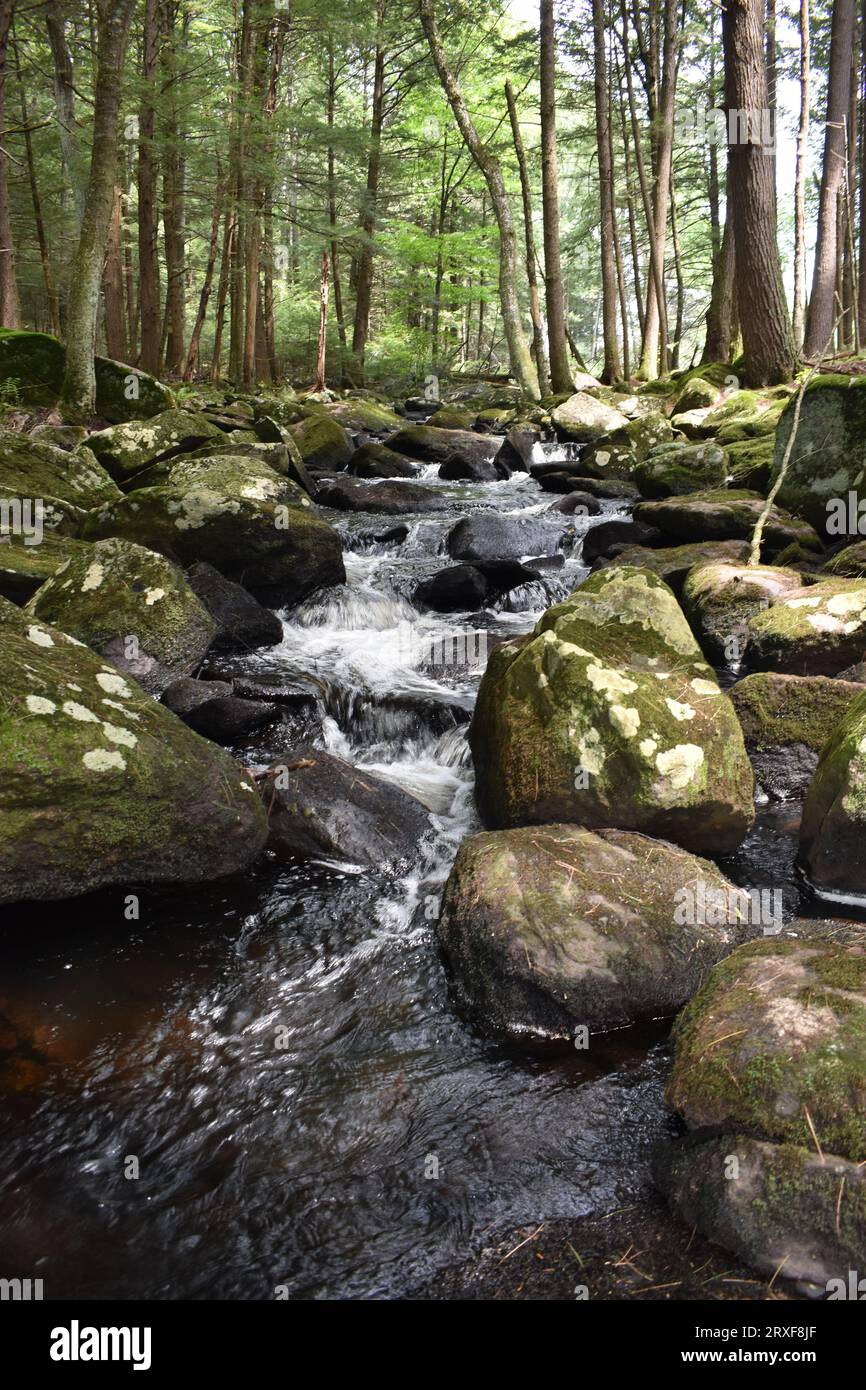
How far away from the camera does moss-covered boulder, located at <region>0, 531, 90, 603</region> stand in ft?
24.0

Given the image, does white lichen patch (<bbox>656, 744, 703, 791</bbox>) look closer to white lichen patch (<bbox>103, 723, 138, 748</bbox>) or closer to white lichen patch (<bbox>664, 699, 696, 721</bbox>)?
white lichen patch (<bbox>664, 699, 696, 721</bbox>)

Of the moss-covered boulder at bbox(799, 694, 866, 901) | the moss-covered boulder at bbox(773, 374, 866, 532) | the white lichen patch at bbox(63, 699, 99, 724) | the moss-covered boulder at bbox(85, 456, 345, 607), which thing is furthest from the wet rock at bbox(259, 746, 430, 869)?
the moss-covered boulder at bbox(773, 374, 866, 532)

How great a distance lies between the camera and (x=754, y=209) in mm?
13141

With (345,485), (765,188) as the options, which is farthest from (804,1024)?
(765,188)

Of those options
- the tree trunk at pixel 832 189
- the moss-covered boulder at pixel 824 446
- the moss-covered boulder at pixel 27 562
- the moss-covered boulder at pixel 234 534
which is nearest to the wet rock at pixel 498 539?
the moss-covered boulder at pixel 234 534

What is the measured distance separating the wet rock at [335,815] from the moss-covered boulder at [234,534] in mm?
3891

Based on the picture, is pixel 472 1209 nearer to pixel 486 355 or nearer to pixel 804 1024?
pixel 804 1024

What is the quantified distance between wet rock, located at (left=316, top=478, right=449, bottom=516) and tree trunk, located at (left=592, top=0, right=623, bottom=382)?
1161 centimetres

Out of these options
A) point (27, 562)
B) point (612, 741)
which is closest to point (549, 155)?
point (27, 562)

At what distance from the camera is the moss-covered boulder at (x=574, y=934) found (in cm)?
376

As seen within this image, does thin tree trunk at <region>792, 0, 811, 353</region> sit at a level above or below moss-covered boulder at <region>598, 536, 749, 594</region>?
above

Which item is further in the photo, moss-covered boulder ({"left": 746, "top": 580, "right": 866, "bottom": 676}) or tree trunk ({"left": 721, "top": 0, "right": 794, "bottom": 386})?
tree trunk ({"left": 721, "top": 0, "right": 794, "bottom": 386})

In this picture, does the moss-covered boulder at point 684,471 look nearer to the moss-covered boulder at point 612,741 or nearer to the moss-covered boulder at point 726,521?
the moss-covered boulder at point 726,521

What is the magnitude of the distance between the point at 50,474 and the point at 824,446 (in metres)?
8.71
